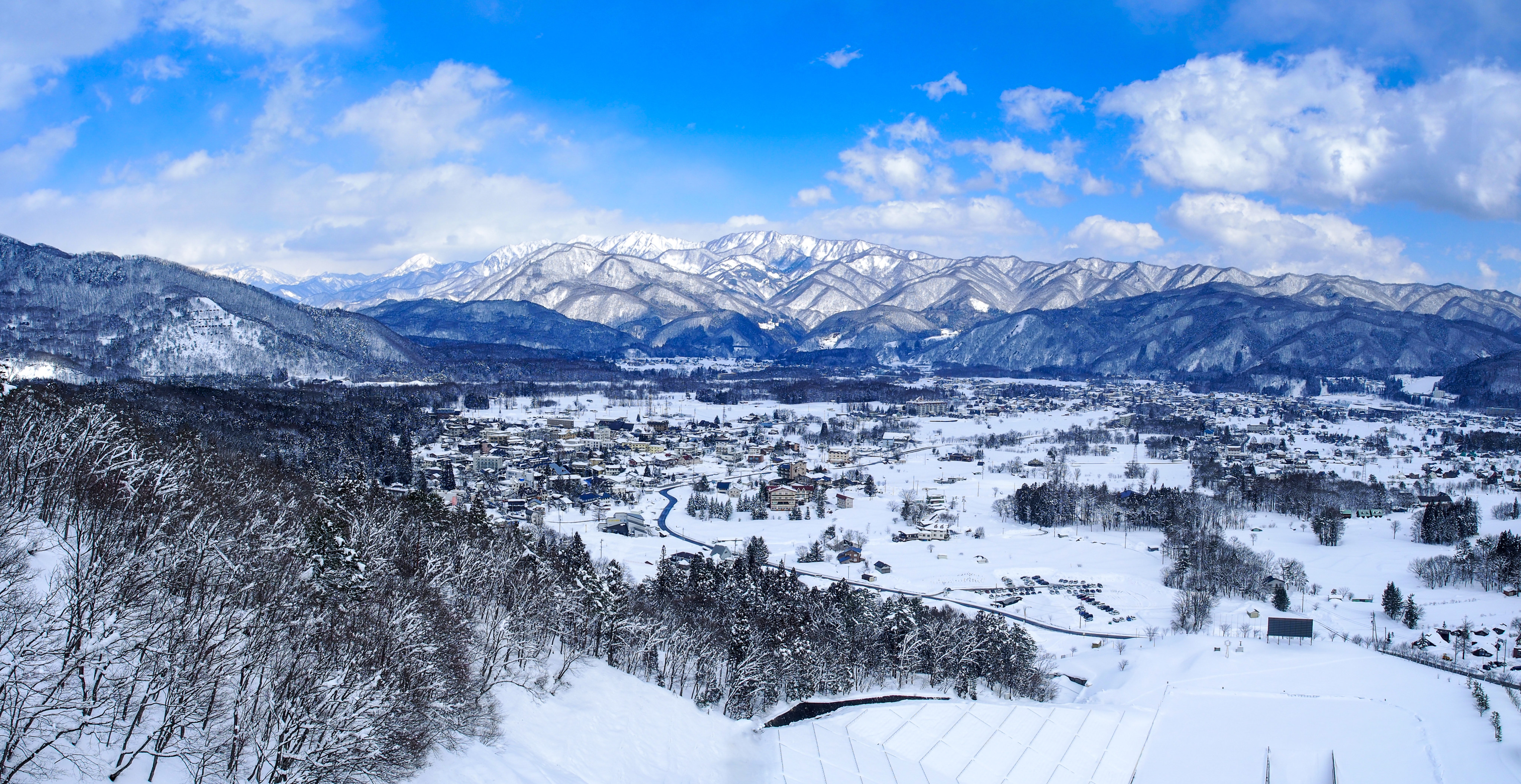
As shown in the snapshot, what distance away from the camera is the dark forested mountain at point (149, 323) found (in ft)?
281

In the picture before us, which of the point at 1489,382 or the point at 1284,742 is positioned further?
the point at 1489,382

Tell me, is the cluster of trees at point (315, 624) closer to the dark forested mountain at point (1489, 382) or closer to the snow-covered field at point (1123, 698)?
the snow-covered field at point (1123, 698)

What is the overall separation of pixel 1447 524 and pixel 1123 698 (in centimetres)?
3205

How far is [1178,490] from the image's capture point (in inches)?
2050

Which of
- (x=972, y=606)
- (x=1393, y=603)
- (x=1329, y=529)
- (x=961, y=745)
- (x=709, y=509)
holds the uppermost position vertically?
(x=1329, y=529)

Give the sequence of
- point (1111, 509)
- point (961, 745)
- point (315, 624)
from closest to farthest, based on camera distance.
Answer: point (315, 624) < point (961, 745) < point (1111, 509)

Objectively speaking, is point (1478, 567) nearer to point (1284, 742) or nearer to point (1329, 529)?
point (1329, 529)

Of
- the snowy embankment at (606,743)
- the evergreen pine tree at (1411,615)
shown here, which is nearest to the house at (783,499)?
the evergreen pine tree at (1411,615)

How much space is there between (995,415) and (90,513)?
3874 inches

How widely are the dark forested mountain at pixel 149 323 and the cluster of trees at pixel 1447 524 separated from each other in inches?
3942

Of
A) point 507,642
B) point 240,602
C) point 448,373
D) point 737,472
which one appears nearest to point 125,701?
point 240,602

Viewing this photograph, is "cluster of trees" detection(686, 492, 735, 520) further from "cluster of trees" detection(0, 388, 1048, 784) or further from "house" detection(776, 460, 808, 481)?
"cluster of trees" detection(0, 388, 1048, 784)

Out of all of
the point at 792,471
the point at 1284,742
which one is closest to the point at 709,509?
the point at 792,471

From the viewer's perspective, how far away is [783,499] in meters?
50.0
